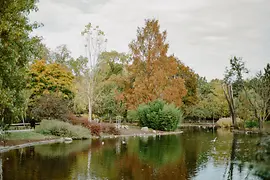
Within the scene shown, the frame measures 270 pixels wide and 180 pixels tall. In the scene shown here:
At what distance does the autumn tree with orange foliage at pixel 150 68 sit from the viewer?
122 ft

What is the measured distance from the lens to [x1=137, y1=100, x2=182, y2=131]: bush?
3372cm

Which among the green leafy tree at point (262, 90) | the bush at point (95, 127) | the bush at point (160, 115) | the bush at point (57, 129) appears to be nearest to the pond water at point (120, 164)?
the bush at point (57, 129)

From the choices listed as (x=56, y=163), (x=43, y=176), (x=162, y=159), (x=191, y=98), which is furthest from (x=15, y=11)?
(x=191, y=98)

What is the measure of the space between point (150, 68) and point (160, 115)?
6391 mm

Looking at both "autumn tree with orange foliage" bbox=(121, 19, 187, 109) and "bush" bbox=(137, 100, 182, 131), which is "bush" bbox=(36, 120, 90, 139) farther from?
"autumn tree with orange foliage" bbox=(121, 19, 187, 109)

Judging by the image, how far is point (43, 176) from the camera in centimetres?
1130

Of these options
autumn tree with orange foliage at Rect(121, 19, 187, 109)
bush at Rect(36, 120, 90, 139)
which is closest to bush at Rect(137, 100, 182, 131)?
autumn tree with orange foliage at Rect(121, 19, 187, 109)

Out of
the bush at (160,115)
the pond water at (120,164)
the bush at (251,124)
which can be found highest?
the bush at (160,115)

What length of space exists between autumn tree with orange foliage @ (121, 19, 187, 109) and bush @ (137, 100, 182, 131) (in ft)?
8.77

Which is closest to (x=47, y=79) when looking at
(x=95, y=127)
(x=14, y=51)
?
(x=95, y=127)

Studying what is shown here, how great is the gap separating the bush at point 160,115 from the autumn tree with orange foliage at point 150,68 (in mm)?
2673

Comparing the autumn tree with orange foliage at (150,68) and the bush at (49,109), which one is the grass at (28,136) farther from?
the autumn tree with orange foliage at (150,68)

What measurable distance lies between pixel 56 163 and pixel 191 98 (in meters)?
37.1

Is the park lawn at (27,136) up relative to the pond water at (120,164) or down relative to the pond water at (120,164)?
up
